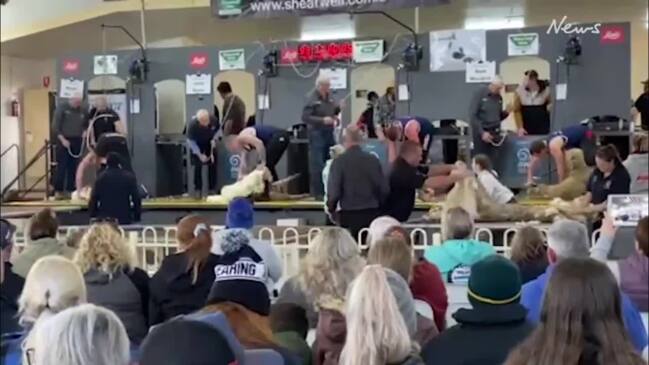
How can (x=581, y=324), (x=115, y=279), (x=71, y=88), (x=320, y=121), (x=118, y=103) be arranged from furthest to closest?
(x=71, y=88) < (x=118, y=103) < (x=320, y=121) < (x=115, y=279) < (x=581, y=324)

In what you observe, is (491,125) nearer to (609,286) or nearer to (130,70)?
(130,70)

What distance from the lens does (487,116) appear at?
993cm

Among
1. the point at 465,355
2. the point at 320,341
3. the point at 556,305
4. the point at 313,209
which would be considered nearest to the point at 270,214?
the point at 313,209

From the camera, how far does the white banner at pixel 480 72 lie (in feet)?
32.7

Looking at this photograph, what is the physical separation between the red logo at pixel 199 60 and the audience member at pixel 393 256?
7.91 m

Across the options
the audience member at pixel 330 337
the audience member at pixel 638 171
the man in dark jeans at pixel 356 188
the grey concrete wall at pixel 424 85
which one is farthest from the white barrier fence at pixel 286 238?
the grey concrete wall at pixel 424 85

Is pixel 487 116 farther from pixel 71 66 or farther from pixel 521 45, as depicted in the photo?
pixel 71 66

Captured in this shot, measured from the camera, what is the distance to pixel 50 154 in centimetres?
1128

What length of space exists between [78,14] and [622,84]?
15.9ft

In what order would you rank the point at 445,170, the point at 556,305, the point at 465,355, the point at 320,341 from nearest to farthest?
the point at 556,305, the point at 465,355, the point at 320,341, the point at 445,170

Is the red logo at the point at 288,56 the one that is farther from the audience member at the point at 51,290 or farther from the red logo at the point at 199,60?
the audience member at the point at 51,290

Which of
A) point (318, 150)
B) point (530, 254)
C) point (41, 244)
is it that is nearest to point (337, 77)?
point (318, 150)

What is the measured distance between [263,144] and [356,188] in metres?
3.44

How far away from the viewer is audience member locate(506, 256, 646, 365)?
193 centimetres
